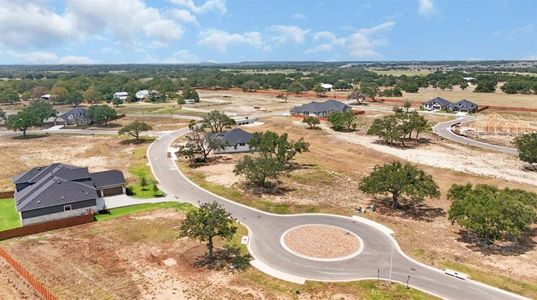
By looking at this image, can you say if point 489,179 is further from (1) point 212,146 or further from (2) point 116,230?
(2) point 116,230

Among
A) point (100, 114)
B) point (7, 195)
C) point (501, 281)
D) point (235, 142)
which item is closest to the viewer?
point (501, 281)

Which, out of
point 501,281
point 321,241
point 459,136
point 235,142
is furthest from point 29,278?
point 459,136

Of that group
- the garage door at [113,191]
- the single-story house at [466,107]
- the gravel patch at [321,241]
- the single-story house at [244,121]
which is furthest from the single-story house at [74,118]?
the single-story house at [466,107]

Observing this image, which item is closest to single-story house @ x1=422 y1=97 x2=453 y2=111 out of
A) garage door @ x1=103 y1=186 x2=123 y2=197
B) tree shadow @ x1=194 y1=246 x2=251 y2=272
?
garage door @ x1=103 y1=186 x2=123 y2=197

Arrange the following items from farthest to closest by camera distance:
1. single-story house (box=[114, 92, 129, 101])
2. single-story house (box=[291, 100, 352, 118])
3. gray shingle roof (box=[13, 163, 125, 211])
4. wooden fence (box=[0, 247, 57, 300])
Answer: single-story house (box=[114, 92, 129, 101]) < single-story house (box=[291, 100, 352, 118]) < gray shingle roof (box=[13, 163, 125, 211]) < wooden fence (box=[0, 247, 57, 300])

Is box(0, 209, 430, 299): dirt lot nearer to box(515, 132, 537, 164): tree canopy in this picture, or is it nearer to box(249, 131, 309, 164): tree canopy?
box(249, 131, 309, 164): tree canopy

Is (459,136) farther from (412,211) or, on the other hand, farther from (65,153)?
(65,153)
